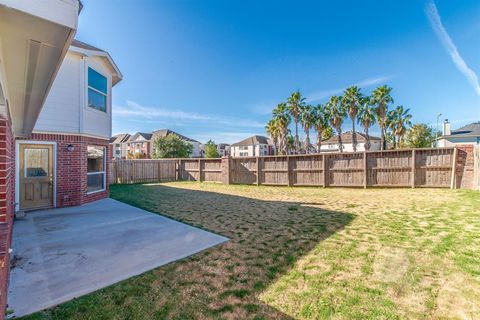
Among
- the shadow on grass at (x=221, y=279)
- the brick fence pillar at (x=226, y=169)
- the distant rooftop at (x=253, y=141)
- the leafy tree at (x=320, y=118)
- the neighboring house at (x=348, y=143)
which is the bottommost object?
the shadow on grass at (x=221, y=279)

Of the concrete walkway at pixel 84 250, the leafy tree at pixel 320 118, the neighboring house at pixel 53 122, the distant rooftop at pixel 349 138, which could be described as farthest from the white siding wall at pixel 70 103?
the distant rooftop at pixel 349 138

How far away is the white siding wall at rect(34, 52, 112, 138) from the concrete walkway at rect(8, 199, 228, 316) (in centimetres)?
303

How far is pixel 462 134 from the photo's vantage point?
29531mm

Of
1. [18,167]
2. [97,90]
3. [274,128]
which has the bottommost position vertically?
[18,167]

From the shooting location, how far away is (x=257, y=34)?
46.9ft

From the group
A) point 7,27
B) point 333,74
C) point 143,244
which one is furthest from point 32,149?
point 333,74

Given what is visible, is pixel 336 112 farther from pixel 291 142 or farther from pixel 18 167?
pixel 18 167

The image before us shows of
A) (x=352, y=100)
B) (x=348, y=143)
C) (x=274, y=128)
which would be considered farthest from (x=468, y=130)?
(x=274, y=128)

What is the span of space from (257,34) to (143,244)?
14151 millimetres

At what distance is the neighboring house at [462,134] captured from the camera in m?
28.7

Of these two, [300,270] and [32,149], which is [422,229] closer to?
[300,270]

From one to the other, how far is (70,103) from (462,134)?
41.6 meters

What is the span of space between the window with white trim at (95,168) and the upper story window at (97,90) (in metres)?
1.75

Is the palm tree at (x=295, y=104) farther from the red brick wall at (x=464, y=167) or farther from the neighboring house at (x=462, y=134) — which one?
the red brick wall at (x=464, y=167)
